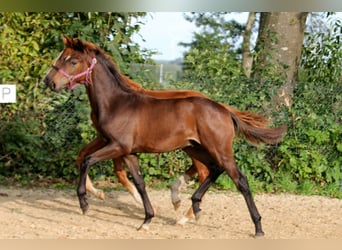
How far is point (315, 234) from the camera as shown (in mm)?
7062

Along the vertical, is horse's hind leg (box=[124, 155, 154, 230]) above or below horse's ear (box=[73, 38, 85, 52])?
below

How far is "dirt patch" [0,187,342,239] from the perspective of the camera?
22.3 feet

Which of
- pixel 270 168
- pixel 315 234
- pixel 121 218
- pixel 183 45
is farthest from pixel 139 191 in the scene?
pixel 183 45

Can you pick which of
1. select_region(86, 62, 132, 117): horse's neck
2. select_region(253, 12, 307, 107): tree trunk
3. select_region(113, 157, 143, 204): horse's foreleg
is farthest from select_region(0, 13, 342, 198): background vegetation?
select_region(86, 62, 132, 117): horse's neck

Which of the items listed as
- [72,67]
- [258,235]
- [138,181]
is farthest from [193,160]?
[72,67]

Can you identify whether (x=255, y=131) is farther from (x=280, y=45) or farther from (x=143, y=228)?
(x=280, y=45)

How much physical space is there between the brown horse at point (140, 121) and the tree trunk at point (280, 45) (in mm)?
3764

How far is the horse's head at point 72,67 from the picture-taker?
6.91 m

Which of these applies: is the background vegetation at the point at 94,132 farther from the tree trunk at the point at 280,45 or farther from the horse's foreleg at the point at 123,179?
the horse's foreleg at the point at 123,179

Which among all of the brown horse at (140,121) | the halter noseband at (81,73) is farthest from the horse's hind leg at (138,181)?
the halter noseband at (81,73)

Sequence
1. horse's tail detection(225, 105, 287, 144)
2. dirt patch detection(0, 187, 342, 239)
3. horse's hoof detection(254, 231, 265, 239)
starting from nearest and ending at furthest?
horse's hoof detection(254, 231, 265, 239) → dirt patch detection(0, 187, 342, 239) → horse's tail detection(225, 105, 287, 144)

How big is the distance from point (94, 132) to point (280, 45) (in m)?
3.65

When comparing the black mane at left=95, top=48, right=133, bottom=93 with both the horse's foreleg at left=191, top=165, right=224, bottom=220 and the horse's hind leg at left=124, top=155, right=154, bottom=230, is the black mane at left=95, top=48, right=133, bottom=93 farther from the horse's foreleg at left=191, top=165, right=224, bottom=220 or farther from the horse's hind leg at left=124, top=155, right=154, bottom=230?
the horse's foreleg at left=191, top=165, right=224, bottom=220

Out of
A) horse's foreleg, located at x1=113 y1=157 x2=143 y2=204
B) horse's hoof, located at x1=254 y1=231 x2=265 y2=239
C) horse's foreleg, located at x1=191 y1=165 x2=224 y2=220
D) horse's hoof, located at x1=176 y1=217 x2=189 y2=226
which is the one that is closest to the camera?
horse's hoof, located at x1=254 y1=231 x2=265 y2=239
